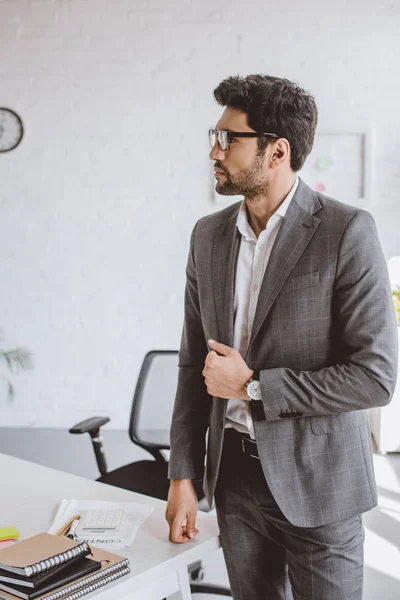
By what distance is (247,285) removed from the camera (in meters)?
1.40

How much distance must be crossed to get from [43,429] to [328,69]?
2.88 meters

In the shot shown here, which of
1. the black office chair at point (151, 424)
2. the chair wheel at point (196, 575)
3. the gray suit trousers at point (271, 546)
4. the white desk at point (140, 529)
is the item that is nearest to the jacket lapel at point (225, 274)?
the gray suit trousers at point (271, 546)

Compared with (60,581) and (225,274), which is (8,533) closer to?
(60,581)

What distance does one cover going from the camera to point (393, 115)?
12.9ft

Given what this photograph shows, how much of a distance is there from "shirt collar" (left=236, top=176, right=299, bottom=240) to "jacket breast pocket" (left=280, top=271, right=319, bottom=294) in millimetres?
157

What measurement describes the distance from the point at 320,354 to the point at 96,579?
599 millimetres

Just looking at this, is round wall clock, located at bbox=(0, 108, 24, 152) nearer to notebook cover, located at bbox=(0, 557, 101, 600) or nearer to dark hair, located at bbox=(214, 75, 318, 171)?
dark hair, located at bbox=(214, 75, 318, 171)

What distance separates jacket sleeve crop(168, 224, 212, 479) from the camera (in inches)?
57.5

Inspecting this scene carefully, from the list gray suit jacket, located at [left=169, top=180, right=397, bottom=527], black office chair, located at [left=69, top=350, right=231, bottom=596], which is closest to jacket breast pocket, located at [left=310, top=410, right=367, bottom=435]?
gray suit jacket, located at [left=169, top=180, right=397, bottom=527]

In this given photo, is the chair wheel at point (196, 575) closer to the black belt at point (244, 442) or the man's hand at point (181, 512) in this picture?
the man's hand at point (181, 512)

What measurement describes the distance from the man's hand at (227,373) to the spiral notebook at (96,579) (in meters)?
0.39

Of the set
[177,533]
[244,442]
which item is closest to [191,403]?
[244,442]

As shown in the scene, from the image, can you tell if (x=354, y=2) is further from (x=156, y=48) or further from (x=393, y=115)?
(x=156, y=48)

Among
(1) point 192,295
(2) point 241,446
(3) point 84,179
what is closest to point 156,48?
(3) point 84,179
